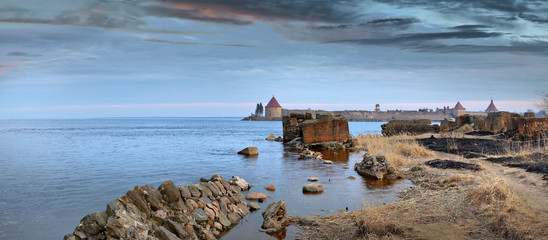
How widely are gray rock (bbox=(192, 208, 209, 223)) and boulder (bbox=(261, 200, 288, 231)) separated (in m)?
1.17

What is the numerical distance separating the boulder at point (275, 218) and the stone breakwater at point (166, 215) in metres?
0.74

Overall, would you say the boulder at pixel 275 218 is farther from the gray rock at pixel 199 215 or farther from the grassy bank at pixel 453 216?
the gray rock at pixel 199 215

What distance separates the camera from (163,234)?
5883mm

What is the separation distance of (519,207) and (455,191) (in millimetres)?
A: 1778

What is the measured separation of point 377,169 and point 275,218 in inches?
264

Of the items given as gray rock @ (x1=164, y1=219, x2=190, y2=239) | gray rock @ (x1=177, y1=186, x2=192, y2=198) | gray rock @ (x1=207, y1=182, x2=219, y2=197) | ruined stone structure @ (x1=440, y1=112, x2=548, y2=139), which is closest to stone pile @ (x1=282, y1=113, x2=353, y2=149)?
ruined stone structure @ (x1=440, y1=112, x2=548, y2=139)

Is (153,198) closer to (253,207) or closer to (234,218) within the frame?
(234,218)

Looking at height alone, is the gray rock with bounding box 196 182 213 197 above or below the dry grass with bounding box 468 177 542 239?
above

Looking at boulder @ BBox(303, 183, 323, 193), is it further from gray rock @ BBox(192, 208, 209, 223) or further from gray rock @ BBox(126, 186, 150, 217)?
gray rock @ BBox(126, 186, 150, 217)

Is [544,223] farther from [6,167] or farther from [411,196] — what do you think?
[6,167]

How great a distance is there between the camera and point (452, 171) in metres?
12.4

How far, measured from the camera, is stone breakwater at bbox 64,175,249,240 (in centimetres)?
577

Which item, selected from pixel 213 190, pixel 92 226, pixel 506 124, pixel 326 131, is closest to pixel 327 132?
pixel 326 131

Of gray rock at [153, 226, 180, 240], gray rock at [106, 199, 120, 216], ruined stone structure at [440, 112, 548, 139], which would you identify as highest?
ruined stone structure at [440, 112, 548, 139]
